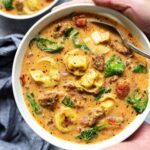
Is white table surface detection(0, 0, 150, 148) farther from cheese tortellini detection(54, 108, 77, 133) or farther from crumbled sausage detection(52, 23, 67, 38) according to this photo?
cheese tortellini detection(54, 108, 77, 133)

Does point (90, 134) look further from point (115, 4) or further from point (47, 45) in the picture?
point (115, 4)

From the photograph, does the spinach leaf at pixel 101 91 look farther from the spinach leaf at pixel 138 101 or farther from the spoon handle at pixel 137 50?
the spoon handle at pixel 137 50

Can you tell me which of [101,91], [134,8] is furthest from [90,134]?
[134,8]

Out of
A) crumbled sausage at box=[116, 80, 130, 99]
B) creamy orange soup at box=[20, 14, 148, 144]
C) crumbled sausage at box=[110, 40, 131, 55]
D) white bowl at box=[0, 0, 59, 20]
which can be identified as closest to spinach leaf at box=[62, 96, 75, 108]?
creamy orange soup at box=[20, 14, 148, 144]

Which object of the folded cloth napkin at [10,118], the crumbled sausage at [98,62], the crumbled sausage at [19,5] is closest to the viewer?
the crumbled sausage at [98,62]

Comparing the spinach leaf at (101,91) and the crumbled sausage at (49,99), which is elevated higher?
the spinach leaf at (101,91)

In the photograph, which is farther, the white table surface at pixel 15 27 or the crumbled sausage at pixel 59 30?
the white table surface at pixel 15 27

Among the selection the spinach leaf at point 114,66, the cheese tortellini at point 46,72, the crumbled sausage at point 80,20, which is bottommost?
the cheese tortellini at point 46,72

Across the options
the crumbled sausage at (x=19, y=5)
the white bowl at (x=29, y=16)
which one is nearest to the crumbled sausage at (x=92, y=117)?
the white bowl at (x=29, y=16)
